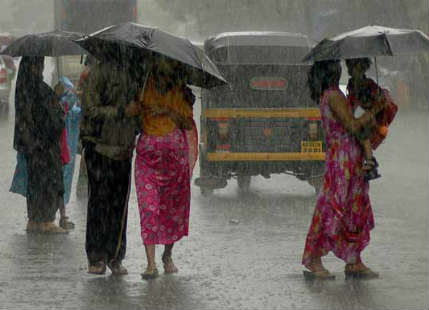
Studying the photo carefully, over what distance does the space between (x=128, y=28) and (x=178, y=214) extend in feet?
4.65

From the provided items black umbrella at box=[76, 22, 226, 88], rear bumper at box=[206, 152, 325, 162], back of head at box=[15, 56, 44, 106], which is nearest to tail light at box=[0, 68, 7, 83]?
rear bumper at box=[206, 152, 325, 162]

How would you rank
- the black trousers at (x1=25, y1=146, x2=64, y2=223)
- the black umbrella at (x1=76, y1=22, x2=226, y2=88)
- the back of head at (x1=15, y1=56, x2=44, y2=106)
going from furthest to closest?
1. the black trousers at (x1=25, y1=146, x2=64, y2=223)
2. the back of head at (x1=15, y1=56, x2=44, y2=106)
3. the black umbrella at (x1=76, y1=22, x2=226, y2=88)

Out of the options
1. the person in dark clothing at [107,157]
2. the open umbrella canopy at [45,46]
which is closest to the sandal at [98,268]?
the person in dark clothing at [107,157]

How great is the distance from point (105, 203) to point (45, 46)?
7.95ft

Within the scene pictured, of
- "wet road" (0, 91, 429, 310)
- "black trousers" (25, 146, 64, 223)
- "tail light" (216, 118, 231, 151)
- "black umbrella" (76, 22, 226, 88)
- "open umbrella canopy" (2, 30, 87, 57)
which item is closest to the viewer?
"wet road" (0, 91, 429, 310)

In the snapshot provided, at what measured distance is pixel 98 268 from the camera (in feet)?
28.6

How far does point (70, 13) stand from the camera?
34.3 metres

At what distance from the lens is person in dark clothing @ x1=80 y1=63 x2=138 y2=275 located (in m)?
8.58

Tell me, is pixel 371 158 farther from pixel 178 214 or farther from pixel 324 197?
pixel 178 214

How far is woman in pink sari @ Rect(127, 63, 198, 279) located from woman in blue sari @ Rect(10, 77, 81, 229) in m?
2.82

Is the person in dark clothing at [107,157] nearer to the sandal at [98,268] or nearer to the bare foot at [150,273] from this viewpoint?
the sandal at [98,268]

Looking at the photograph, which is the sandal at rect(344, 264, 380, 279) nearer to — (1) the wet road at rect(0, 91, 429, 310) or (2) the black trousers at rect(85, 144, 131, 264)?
(1) the wet road at rect(0, 91, 429, 310)

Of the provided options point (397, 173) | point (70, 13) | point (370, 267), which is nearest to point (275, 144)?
point (397, 173)

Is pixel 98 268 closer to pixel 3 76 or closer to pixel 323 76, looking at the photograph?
pixel 323 76
